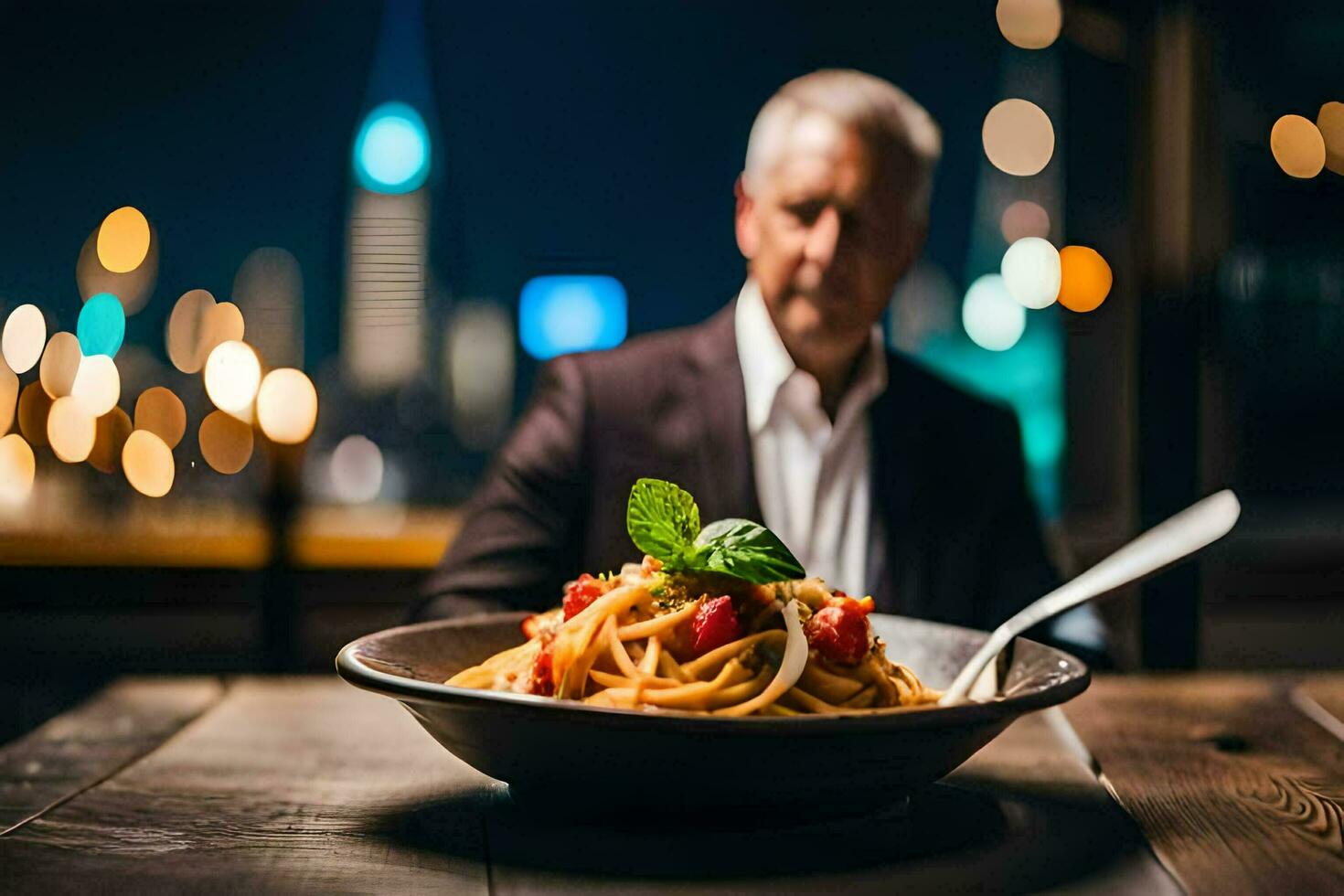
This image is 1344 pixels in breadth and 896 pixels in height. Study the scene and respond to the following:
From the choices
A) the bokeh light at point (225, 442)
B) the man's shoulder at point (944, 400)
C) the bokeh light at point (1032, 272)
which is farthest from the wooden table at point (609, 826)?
the bokeh light at point (225, 442)

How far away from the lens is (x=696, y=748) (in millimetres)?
887

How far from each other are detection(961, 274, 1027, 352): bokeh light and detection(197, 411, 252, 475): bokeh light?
234 centimetres

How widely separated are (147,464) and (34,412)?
19.2 inches

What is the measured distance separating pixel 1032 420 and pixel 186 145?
2547 millimetres

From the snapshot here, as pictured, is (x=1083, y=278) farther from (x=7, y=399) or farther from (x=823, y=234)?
(x=7, y=399)

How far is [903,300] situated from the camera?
10.5ft

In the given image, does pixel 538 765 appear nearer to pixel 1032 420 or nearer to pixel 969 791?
pixel 969 791

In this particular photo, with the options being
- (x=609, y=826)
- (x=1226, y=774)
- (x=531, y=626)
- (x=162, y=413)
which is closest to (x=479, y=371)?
(x=162, y=413)

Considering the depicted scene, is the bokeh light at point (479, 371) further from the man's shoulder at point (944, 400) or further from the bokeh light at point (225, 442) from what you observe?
the man's shoulder at point (944, 400)

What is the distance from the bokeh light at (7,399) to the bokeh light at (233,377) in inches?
30.7

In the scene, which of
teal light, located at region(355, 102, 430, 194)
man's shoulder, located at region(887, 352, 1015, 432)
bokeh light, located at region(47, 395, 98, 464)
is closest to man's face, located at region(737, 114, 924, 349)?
man's shoulder, located at region(887, 352, 1015, 432)

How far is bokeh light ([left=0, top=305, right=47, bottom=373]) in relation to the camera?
13.5ft

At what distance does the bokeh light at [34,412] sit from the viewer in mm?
4895

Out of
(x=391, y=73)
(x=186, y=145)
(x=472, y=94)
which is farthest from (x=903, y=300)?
(x=186, y=145)
